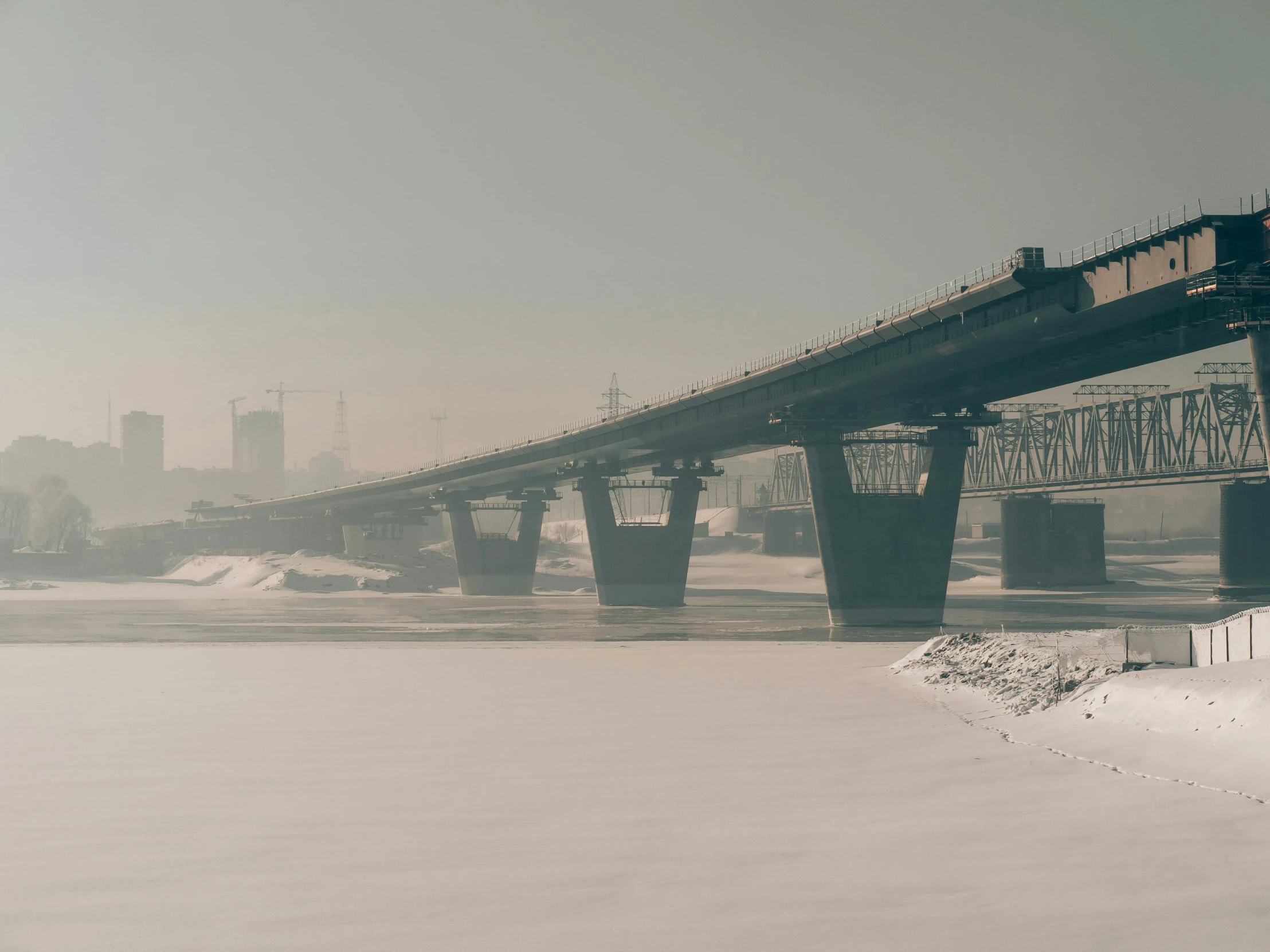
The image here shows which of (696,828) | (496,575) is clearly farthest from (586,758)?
(496,575)

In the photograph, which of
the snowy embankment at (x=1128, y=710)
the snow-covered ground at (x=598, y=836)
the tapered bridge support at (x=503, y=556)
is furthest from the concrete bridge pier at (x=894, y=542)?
the tapered bridge support at (x=503, y=556)

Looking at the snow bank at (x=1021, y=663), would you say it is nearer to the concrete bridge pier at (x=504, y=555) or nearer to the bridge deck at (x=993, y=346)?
the bridge deck at (x=993, y=346)

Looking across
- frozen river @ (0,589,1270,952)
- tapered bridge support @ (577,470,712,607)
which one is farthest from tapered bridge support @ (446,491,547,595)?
frozen river @ (0,589,1270,952)

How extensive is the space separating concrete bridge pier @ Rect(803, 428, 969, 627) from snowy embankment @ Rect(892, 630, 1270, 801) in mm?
45154

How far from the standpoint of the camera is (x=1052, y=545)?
15250 cm

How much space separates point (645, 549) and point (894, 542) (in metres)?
43.1

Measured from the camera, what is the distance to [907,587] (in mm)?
74062

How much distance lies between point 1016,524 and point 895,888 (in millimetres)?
152772

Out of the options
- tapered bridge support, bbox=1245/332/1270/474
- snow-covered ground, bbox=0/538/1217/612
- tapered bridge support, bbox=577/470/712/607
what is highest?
tapered bridge support, bbox=1245/332/1270/474

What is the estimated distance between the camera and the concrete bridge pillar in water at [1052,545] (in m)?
152

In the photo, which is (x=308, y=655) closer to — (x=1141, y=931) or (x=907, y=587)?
(x=1141, y=931)

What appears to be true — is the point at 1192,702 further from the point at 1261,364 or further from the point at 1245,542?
the point at 1245,542

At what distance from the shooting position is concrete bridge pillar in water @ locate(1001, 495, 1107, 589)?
151500 millimetres

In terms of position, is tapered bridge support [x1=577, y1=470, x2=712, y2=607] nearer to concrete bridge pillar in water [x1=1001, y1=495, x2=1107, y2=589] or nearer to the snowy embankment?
concrete bridge pillar in water [x1=1001, y1=495, x2=1107, y2=589]
